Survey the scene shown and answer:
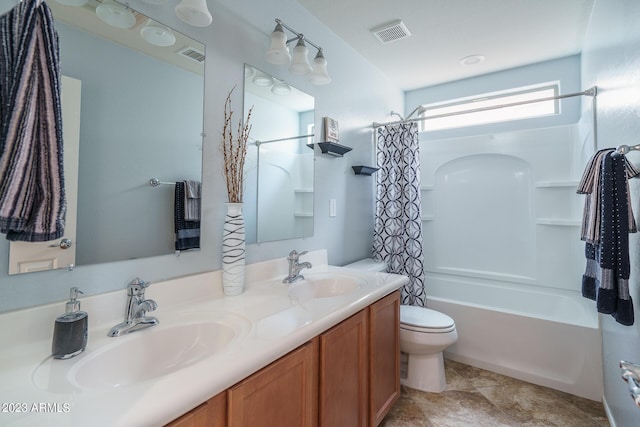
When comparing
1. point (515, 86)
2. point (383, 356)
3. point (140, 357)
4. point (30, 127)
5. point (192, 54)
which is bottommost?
point (383, 356)

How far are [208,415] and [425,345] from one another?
161 centimetres

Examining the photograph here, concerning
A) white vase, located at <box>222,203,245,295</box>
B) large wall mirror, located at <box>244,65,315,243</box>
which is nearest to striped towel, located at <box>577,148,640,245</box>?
large wall mirror, located at <box>244,65,315,243</box>

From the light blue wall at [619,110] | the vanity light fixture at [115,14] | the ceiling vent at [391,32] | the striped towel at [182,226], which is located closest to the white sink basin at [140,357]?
the striped towel at [182,226]

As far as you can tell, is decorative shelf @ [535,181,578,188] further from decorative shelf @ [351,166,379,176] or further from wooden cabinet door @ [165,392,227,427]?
wooden cabinet door @ [165,392,227,427]

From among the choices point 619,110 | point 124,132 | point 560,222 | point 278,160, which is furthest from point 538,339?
point 124,132

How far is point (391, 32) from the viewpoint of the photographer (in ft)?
7.09

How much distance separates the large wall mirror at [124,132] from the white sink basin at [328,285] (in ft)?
2.22

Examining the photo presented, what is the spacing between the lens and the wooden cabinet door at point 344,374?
44.0 inches

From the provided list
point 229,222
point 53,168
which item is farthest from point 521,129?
point 53,168

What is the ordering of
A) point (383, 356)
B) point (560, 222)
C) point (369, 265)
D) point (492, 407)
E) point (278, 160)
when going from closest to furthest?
point (383, 356) → point (278, 160) → point (492, 407) → point (369, 265) → point (560, 222)

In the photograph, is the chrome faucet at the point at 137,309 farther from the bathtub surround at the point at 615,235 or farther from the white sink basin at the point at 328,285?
the bathtub surround at the point at 615,235

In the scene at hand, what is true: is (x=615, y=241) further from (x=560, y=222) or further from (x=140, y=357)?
(x=140, y=357)

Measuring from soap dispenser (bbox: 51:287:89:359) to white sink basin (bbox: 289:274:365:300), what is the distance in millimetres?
948

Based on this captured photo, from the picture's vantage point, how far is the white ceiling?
1894 millimetres
